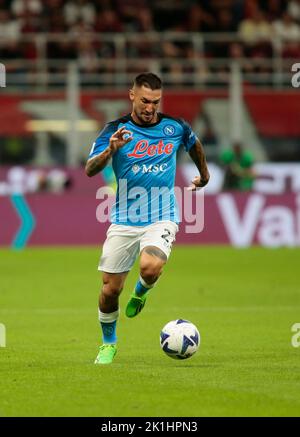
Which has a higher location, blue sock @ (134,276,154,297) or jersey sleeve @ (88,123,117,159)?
jersey sleeve @ (88,123,117,159)

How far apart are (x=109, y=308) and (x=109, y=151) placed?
1.41m

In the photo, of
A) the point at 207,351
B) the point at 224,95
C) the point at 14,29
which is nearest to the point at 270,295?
the point at 207,351

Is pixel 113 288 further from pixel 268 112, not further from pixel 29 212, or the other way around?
pixel 268 112

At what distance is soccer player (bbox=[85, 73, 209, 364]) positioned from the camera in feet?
31.3

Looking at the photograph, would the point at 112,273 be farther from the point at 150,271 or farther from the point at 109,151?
the point at 109,151

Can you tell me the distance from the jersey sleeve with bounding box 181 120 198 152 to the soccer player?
0.03 meters

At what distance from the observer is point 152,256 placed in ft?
31.1
